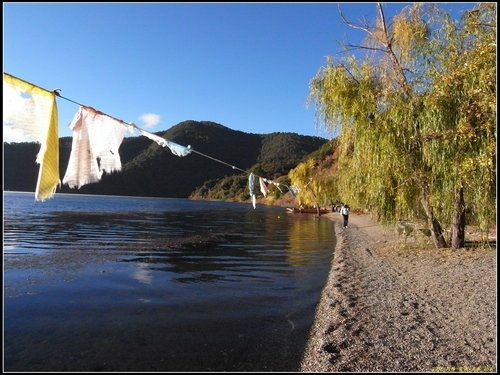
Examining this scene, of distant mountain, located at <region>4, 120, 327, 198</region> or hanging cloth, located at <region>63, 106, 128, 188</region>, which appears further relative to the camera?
distant mountain, located at <region>4, 120, 327, 198</region>

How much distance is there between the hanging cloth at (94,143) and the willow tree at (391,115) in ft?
26.9

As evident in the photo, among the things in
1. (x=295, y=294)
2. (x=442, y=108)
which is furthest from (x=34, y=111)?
(x=442, y=108)

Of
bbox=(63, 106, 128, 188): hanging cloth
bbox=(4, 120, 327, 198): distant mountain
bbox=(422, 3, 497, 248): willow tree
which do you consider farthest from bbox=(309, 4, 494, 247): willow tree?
bbox=(4, 120, 327, 198): distant mountain

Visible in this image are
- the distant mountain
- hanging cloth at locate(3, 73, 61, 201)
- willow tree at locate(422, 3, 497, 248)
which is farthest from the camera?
the distant mountain

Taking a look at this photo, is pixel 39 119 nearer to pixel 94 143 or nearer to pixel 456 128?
pixel 94 143

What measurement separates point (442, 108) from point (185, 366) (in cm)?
974

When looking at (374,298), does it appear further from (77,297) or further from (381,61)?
(381,61)

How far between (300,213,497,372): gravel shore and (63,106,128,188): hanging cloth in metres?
4.76

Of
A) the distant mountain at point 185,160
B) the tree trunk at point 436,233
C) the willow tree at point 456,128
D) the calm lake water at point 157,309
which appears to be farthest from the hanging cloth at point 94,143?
the distant mountain at point 185,160

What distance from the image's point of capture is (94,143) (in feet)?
23.9

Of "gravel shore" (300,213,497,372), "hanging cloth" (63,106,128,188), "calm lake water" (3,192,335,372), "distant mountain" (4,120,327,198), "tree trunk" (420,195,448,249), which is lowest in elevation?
"calm lake water" (3,192,335,372)

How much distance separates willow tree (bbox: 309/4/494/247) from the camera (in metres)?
13.1

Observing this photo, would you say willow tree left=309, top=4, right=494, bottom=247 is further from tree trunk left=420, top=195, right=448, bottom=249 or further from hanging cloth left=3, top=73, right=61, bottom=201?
hanging cloth left=3, top=73, right=61, bottom=201

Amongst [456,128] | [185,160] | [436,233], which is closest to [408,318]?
[456,128]
